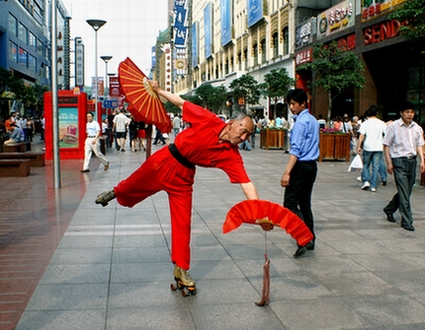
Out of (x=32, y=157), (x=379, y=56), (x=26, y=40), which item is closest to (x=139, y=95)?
(x=32, y=157)

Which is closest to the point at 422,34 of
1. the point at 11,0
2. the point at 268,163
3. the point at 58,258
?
the point at 268,163

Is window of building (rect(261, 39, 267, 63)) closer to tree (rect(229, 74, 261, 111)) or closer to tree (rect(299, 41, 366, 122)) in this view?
tree (rect(229, 74, 261, 111))

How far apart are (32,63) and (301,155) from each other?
64747 millimetres

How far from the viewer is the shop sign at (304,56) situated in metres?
32.0

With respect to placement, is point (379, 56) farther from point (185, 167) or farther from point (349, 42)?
point (185, 167)

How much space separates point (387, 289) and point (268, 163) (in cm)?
1306

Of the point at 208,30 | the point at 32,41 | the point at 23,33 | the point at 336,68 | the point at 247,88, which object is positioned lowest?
the point at 336,68

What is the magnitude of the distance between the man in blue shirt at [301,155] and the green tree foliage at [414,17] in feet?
23.9

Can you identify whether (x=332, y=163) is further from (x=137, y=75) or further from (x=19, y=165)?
(x=137, y=75)

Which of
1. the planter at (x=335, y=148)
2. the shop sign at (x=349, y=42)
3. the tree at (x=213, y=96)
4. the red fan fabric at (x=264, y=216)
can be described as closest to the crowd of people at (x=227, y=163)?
the red fan fabric at (x=264, y=216)

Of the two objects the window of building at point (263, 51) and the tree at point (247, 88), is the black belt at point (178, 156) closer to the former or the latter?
the tree at point (247, 88)

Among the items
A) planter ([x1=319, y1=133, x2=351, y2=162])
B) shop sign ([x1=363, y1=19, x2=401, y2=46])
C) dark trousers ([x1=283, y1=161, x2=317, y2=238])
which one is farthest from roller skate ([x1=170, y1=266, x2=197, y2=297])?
shop sign ([x1=363, y1=19, x2=401, y2=46])

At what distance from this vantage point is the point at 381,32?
24172 mm

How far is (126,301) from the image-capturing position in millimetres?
4375
